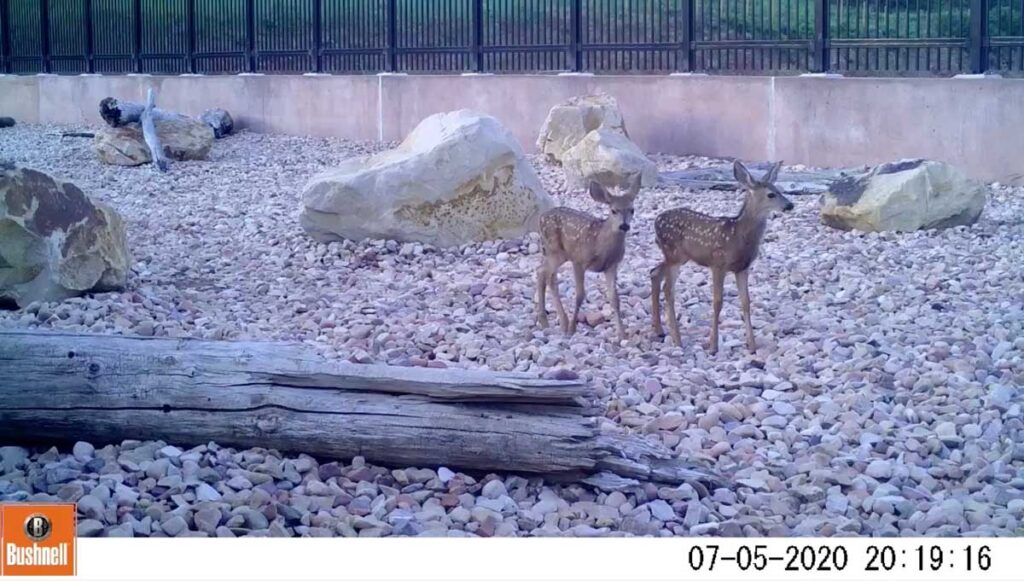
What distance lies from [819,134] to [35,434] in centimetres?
1084

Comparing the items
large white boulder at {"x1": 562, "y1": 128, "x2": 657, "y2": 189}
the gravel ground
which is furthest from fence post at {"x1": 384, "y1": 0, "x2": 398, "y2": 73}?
large white boulder at {"x1": 562, "y1": 128, "x2": 657, "y2": 189}

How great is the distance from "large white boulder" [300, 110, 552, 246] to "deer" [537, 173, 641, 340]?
2.30 meters

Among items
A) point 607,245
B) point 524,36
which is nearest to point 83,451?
point 607,245

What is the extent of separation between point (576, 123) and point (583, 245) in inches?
268

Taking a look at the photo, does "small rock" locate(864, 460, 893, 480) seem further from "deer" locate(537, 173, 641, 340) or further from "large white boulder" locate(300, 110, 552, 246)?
"large white boulder" locate(300, 110, 552, 246)

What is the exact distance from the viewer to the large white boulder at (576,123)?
50.9 feet

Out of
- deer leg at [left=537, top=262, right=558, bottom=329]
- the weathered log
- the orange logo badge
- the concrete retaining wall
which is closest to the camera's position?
the orange logo badge

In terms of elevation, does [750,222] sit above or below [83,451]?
above

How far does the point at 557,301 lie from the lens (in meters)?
9.09

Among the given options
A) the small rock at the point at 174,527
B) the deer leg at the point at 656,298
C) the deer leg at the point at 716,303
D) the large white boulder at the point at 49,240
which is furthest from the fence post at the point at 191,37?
the small rock at the point at 174,527

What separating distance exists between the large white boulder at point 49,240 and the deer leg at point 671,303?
3985 mm

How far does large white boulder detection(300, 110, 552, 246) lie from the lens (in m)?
11.3

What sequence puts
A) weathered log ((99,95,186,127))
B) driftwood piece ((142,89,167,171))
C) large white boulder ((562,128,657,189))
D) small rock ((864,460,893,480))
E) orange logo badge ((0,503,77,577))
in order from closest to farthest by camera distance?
orange logo badge ((0,503,77,577)) → small rock ((864,460,893,480)) → large white boulder ((562,128,657,189)) → driftwood piece ((142,89,167,171)) → weathered log ((99,95,186,127))

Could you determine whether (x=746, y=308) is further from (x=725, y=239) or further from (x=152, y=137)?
(x=152, y=137)
